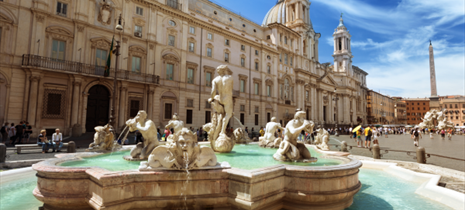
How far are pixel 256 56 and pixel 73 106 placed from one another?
23819 mm

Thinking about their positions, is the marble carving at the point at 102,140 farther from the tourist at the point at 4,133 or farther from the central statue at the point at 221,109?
the tourist at the point at 4,133

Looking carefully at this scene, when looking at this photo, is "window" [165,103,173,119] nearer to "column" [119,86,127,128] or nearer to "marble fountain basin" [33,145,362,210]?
"column" [119,86,127,128]

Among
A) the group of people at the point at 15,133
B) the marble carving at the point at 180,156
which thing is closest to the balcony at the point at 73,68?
the group of people at the point at 15,133

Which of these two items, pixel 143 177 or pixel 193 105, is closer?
pixel 143 177

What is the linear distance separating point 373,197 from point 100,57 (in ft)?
72.1

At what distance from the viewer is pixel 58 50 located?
725 inches

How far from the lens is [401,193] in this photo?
523 cm

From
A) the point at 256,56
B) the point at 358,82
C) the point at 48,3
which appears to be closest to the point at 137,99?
the point at 48,3

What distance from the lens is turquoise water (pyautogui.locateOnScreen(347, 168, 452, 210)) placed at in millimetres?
4438

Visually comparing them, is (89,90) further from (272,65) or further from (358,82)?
(358,82)

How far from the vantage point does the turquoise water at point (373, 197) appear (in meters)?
4.28

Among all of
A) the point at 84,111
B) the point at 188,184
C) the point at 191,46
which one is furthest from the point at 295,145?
the point at 191,46

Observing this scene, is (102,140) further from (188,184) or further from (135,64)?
(135,64)

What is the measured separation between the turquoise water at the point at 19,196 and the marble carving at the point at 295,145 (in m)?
4.55
